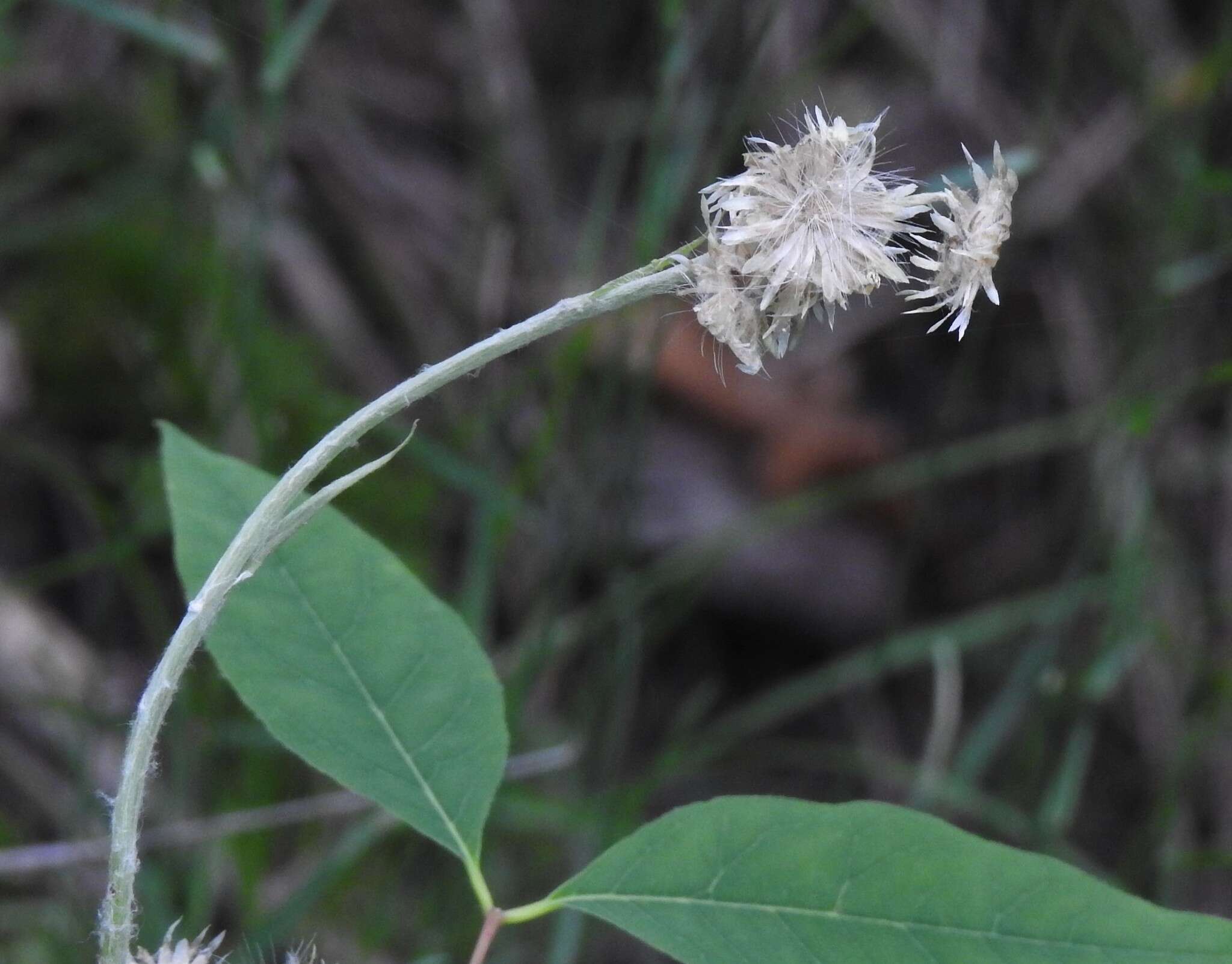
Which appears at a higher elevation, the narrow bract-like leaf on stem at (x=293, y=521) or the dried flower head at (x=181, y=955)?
the narrow bract-like leaf on stem at (x=293, y=521)

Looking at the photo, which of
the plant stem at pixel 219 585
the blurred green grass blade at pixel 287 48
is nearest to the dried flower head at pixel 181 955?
the plant stem at pixel 219 585

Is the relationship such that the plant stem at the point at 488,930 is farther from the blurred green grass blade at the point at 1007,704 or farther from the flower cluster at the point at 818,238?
the blurred green grass blade at the point at 1007,704

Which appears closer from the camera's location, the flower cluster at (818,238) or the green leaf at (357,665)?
the flower cluster at (818,238)

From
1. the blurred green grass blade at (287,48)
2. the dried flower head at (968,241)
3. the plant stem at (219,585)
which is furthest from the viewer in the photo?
the blurred green grass blade at (287,48)

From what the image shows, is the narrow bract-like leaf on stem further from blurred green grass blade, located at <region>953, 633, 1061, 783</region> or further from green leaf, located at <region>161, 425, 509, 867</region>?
blurred green grass blade, located at <region>953, 633, 1061, 783</region>

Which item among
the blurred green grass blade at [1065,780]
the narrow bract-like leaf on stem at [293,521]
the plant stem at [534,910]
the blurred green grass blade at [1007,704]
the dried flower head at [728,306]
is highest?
the blurred green grass blade at [1007,704]

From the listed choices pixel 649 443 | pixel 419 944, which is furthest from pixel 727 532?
pixel 419 944
